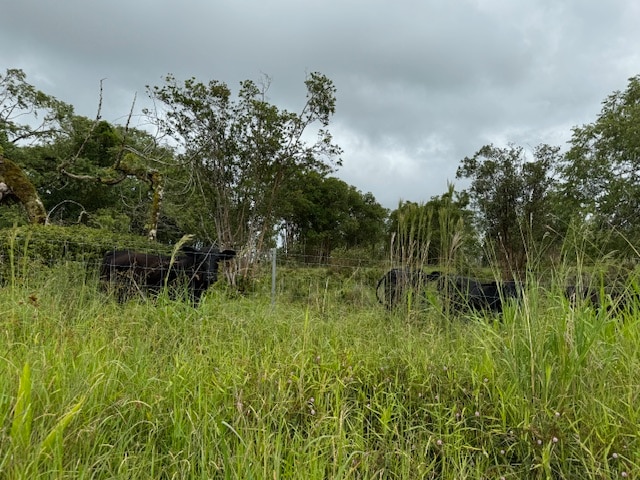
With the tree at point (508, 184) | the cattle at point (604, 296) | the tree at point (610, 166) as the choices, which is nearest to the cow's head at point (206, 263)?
the cattle at point (604, 296)

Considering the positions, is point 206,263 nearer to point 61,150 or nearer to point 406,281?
point 406,281

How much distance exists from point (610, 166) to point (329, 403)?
12059 millimetres

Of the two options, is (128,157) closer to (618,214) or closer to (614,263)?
(614,263)

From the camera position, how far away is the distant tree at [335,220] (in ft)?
86.3

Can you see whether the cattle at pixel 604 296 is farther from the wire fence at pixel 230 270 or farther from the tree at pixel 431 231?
the wire fence at pixel 230 270

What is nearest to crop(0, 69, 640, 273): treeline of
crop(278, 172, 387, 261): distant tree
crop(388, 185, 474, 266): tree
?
crop(388, 185, 474, 266): tree

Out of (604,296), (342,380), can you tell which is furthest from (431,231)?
(342,380)

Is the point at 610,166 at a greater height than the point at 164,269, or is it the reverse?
the point at 610,166

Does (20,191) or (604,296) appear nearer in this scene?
(604,296)

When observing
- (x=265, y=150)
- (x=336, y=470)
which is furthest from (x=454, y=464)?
(x=265, y=150)

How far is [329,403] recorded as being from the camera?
1752 millimetres

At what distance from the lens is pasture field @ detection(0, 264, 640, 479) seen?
4.28 feet

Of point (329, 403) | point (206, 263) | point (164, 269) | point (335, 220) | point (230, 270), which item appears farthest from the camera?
point (335, 220)

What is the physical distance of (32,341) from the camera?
2152mm
